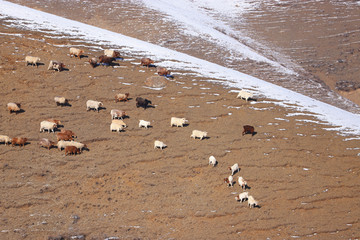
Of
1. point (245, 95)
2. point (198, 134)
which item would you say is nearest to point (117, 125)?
point (198, 134)

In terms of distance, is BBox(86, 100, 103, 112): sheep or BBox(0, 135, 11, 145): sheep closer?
BBox(0, 135, 11, 145): sheep

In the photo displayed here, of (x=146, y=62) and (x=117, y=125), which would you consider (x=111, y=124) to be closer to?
(x=117, y=125)

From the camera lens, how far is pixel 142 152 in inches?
394

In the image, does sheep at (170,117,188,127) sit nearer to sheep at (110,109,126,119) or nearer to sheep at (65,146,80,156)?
sheep at (110,109,126,119)

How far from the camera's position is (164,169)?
959 centimetres

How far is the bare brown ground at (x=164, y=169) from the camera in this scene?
8141mm

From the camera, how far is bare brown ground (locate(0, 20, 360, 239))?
320 inches

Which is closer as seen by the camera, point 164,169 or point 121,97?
point 164,169

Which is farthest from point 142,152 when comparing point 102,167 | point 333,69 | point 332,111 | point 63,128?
point 333,69

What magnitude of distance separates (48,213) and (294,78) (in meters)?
17.2

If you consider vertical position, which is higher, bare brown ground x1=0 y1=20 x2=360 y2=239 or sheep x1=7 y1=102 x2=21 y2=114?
sheep x1=7 y1=102 x2=21 y2=114

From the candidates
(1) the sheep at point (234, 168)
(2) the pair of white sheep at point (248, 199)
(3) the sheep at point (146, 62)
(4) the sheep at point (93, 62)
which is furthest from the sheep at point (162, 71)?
(2) the pair of white sheep at point (248, 199)

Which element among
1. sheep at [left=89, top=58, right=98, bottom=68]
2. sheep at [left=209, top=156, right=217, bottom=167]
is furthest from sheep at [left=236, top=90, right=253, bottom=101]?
sheep at [left=89, top=58, right=98, bottom=68]

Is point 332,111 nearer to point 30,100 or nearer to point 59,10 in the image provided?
point 30,100
